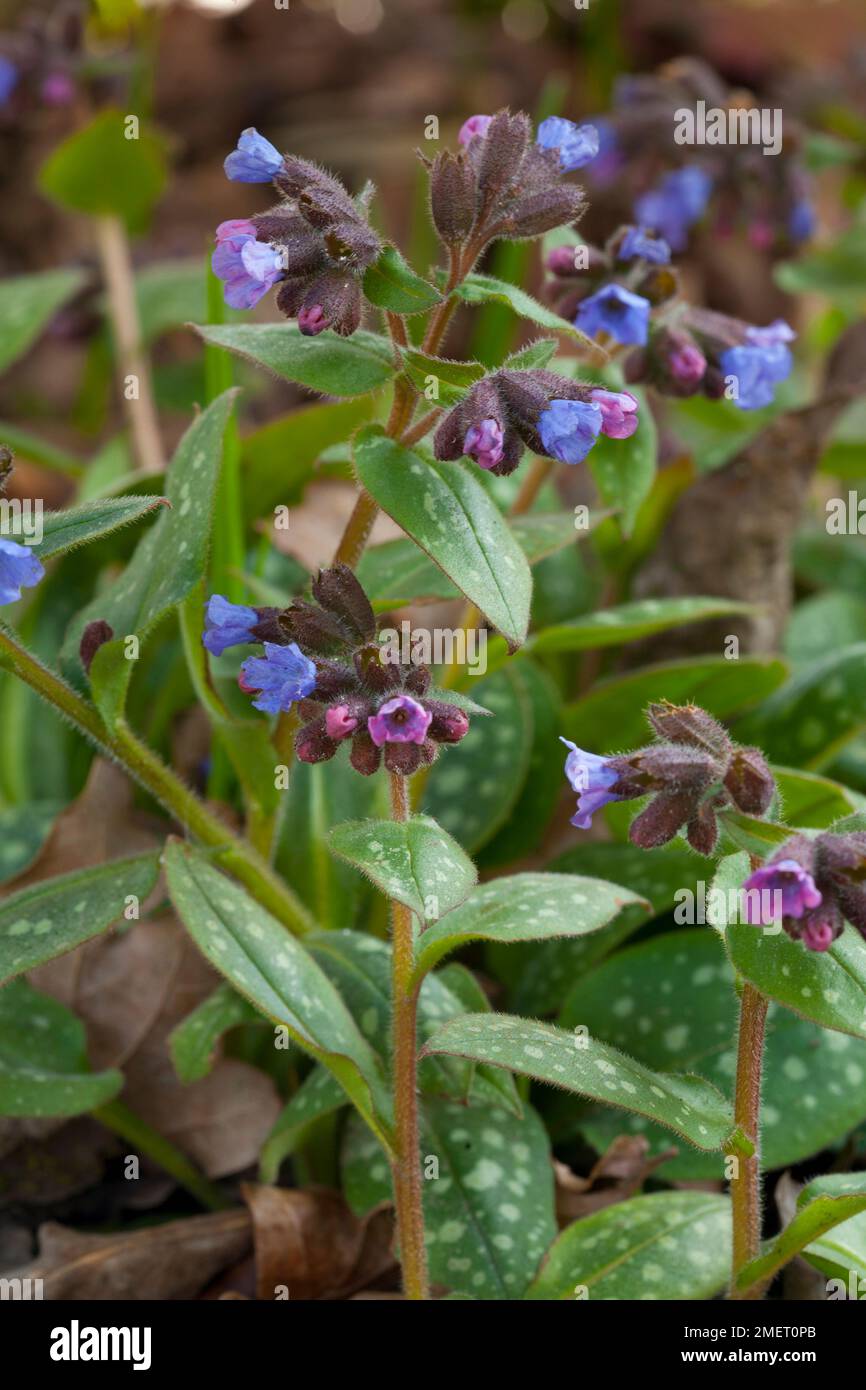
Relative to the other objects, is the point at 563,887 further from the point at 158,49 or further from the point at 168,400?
the point at 158,49

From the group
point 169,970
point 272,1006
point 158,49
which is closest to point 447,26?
point 158,49

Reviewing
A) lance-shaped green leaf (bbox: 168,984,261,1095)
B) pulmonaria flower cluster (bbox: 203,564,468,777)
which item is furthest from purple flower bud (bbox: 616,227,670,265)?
lance-shaped green leaf (bbox: 168,984,261,1095)

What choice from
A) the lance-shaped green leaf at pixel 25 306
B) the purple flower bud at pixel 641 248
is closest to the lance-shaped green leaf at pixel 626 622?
the purple flower bud at pixel 641 248

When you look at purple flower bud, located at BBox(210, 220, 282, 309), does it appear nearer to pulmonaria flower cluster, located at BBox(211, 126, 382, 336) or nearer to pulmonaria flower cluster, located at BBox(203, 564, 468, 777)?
pulmonaria flower cluster, located at BBox(211, 126, 382, 336)

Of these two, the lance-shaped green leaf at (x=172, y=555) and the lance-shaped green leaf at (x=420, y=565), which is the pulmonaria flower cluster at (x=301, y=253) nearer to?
the lance-shaped green leaf at (x=172, y=555)

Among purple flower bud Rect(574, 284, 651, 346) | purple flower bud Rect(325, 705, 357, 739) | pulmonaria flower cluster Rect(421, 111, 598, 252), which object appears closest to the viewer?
purple flower bud Rect(325, 705, 357, 739)

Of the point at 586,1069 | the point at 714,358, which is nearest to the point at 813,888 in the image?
the point at 586,1069
